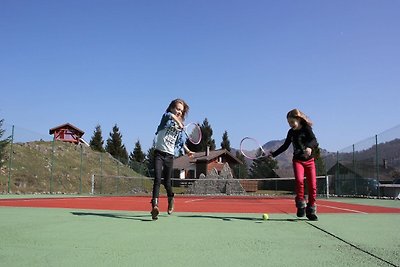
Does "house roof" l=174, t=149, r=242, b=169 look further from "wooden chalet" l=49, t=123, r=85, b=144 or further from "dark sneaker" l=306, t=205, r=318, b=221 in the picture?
"dark sneaker" l=306, t=205, r=318, b=221

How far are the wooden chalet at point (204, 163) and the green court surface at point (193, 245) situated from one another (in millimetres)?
51911

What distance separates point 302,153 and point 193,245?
10.9 ft

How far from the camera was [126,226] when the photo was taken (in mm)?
4824

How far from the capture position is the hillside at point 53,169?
26.5 metres

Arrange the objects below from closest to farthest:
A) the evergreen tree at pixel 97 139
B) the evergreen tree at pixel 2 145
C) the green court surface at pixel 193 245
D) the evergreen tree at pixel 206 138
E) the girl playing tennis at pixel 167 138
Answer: the green court surface at pixel 193 245
the girl playing tennis at pixel 167 138
the evergreen tree at pixel 2 145
the evergreen tree at pixel 97 139
the evergreen tree at pixel 206 138

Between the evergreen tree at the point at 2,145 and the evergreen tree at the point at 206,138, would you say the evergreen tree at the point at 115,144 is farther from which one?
the evergreen tree at the point at 2,145

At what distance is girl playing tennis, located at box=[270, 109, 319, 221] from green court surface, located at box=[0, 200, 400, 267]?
1260 mm

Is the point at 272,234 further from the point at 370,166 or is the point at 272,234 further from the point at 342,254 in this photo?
the point at 370,166

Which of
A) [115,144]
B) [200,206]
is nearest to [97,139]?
[115,144]

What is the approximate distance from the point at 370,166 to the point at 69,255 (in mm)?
19771

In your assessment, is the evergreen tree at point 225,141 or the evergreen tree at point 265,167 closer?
the evergreen tree at point 265,167

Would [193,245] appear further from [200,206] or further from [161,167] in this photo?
[200,206]

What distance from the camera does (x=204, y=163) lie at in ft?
212

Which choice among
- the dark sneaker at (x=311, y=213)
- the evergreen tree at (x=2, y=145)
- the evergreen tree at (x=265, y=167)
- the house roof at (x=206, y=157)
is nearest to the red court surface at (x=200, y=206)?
the dark sneaker at (x=311, y=213)
